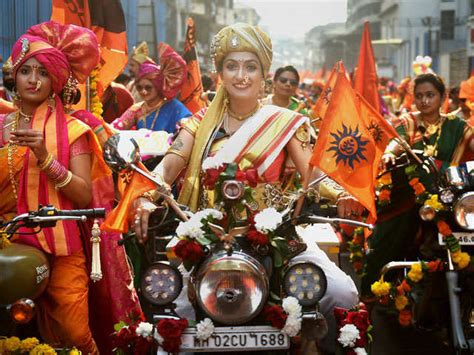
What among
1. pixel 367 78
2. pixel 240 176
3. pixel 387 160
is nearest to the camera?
pixel 240 176

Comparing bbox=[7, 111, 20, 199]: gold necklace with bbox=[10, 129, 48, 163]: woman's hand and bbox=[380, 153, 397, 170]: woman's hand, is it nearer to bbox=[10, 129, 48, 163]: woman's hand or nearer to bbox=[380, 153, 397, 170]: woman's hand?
bbox=[10, 129, 48, 163]: woman's hand

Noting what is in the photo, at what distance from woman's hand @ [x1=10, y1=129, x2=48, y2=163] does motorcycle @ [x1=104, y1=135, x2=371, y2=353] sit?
2.39ft

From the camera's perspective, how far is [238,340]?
181 inches

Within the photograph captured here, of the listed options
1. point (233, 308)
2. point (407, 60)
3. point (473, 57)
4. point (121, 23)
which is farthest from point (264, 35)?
point (407, 60)

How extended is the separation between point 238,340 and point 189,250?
1.50ft

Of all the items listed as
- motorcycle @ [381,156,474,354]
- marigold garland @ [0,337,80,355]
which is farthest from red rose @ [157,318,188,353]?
motorcycle @ [381,156,474,354]

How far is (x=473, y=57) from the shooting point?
2253 cm

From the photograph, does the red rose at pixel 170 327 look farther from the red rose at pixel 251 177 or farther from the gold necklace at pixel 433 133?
the gold necklace at pixel 433 133

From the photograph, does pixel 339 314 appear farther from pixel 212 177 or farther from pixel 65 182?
pixel 65 182

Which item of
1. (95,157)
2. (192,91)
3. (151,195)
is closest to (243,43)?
(95,157)

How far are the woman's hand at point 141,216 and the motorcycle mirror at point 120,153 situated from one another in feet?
1.03

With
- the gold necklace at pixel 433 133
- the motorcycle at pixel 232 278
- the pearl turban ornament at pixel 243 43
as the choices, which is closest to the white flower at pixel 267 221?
the motorcycle at pixel 232 278

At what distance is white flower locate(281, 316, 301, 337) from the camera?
458 centimetres

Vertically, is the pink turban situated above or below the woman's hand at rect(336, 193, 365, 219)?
above
